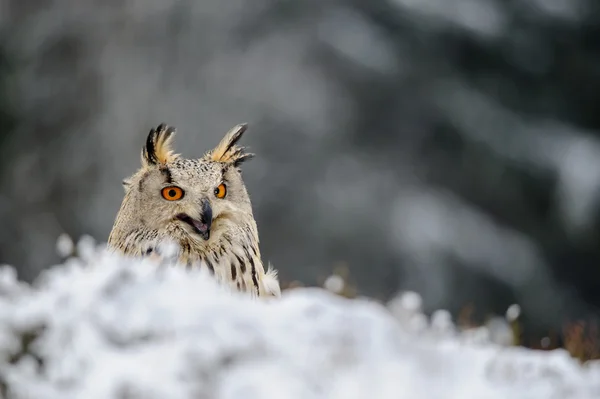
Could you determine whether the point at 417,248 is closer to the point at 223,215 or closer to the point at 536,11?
A: the point at 536,11

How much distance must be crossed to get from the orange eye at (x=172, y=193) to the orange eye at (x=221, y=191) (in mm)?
149

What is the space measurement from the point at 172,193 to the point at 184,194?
0.05 metres

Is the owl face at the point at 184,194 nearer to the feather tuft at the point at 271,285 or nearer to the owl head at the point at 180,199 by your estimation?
the owl head at the point at 180,199

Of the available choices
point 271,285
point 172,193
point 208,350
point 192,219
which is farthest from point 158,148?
point 208,350

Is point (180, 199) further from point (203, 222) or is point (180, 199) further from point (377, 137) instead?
point (377, 137)

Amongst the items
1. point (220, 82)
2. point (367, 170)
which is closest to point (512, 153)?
point (367, 170)

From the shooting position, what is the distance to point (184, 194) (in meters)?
3.45

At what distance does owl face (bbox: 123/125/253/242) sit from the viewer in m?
3.40

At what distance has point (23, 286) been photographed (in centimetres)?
232

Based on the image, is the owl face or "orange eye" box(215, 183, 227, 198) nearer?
the owl face

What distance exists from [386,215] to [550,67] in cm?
307

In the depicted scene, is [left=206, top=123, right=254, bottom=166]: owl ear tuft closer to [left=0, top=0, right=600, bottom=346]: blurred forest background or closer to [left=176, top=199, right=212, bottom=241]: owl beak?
[left=176, top=199, right=212, bottom=241]: owl beak

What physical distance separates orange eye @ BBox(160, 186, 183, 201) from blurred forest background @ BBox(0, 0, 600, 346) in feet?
24.1

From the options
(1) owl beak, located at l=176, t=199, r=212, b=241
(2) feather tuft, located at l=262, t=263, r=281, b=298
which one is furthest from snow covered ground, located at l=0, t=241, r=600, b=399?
(2) feather tuft, located at l=262, t=263, r=281, b=298
